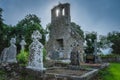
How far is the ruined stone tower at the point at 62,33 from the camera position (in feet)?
82.7

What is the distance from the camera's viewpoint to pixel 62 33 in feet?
85.2

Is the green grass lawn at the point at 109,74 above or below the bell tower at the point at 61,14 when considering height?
below

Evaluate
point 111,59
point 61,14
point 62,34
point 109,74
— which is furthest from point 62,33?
point 109,74

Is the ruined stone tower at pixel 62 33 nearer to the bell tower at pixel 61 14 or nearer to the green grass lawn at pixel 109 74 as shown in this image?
the bell tower at pixel 61 14

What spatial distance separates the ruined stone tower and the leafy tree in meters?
12.1

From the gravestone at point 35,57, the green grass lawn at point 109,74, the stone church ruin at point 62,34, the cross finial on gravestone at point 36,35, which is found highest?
A: the stone church ruin at point 62,34

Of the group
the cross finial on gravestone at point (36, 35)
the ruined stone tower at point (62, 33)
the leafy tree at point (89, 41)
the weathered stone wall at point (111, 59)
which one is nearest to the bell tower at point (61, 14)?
the ruined stone tower at point (62, 33)

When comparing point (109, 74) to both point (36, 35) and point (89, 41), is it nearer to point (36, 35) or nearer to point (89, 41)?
point (36, 35)

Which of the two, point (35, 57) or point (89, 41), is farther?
point (89, 41)

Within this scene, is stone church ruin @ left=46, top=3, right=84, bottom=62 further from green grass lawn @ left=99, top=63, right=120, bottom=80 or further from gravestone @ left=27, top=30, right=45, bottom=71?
gravestone @ left=27, top=30, right=45, bottom=71

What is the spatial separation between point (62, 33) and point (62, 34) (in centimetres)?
17

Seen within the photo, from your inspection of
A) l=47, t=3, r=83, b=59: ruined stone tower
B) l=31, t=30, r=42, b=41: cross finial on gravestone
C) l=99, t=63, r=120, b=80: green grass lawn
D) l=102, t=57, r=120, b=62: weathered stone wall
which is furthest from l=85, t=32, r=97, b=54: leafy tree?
l=31, t=30, r=42, b=41: cross finial on gravestone

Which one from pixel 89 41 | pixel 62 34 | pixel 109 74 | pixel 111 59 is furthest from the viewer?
pixel 89 41

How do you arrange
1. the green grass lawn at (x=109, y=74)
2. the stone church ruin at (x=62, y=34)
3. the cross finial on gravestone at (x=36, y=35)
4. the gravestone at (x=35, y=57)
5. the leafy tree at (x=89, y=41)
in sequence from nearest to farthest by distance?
the gravestone at (x=35, y=57) < the cross finial on gravestone at (x=36, y=35) < the green grass lawn at (x=109, y=74) < the stone church ruin at (x=62, y=34) < the leafy tree at (x=89, y=41)
